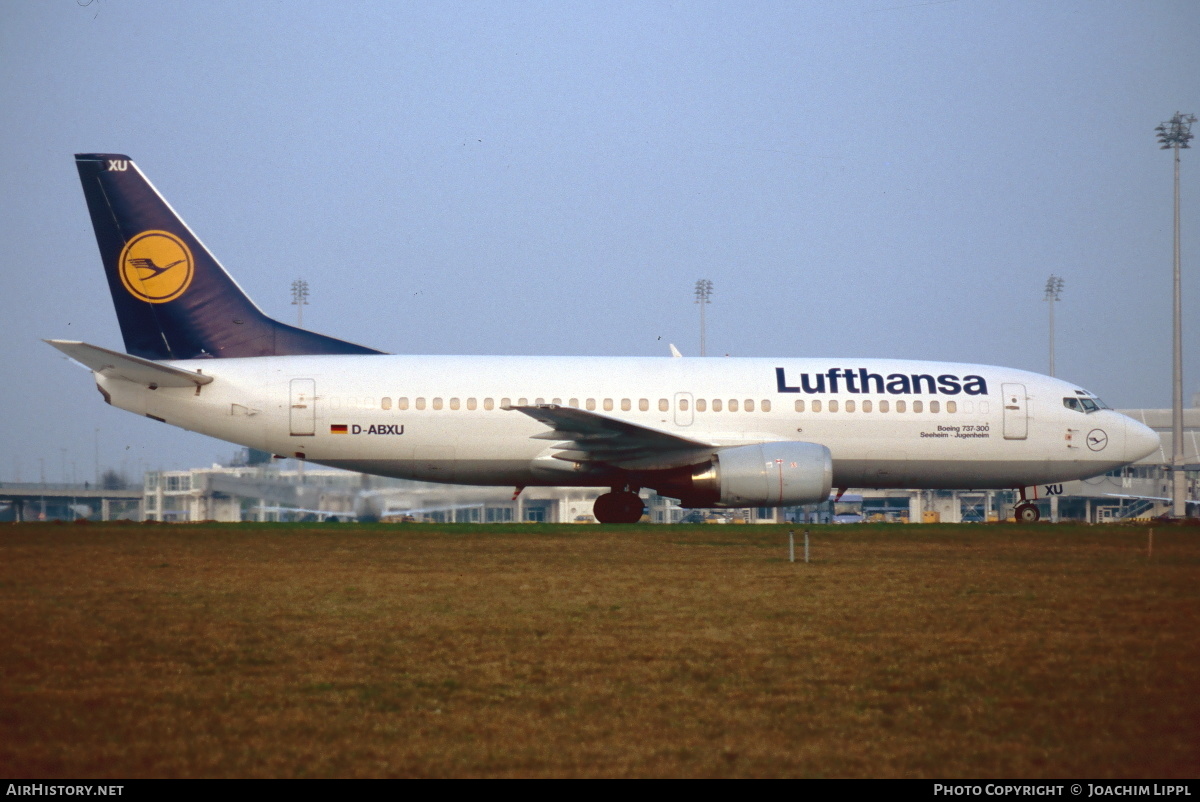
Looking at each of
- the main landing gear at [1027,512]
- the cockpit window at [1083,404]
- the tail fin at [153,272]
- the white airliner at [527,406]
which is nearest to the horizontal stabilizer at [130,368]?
the white airliner at [527,406]

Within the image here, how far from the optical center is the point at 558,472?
22.7 m

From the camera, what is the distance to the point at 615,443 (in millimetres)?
21859

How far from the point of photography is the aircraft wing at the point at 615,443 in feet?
69.2

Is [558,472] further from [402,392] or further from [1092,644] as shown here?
[1092,644]

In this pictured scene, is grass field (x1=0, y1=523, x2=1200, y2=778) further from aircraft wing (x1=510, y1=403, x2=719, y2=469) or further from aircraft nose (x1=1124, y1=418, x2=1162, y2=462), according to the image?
aircraft nose (x1=1124, y1=418, x2=1162, y2=462)

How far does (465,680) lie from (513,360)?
56.4 feet

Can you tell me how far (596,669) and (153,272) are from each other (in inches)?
724

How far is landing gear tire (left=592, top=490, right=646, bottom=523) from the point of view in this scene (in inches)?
919

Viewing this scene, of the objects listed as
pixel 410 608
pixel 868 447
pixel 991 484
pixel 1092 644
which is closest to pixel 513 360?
pixel 868 447

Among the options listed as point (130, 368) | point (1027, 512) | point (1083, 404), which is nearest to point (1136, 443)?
point (1083, 404)

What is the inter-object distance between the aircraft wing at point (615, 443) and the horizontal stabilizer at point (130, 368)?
260 inches

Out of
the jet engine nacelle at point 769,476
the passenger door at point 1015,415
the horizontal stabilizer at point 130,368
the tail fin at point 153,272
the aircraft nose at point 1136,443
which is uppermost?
the tail fin at point 153,272

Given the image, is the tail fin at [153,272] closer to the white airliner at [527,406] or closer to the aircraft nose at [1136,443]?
the white airliner at [527,406]

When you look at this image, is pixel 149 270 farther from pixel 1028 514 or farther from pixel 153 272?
pixel 1028 514
